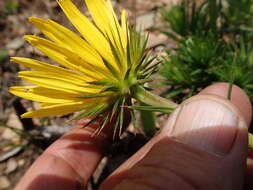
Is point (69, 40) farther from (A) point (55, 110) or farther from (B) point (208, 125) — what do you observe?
(B) point (208, 125)

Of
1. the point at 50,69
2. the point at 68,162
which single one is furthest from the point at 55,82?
the point at 68,162

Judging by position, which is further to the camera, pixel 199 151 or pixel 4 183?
pixel 4 183

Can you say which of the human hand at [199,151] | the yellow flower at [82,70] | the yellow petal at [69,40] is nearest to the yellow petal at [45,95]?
the yellow flower at [82,70]

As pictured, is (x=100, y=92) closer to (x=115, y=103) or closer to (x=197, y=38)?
(x=115, y=103)

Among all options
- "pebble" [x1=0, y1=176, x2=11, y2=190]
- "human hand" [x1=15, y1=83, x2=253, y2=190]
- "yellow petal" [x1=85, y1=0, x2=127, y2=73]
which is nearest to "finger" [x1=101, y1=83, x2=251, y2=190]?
"human hand" [x1=15, y1=83, x2=253, y2=190]

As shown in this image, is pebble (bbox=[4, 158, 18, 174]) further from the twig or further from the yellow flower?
the yellow flower

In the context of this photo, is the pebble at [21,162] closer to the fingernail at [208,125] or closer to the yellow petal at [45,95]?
the yellow petal at [45,95]
